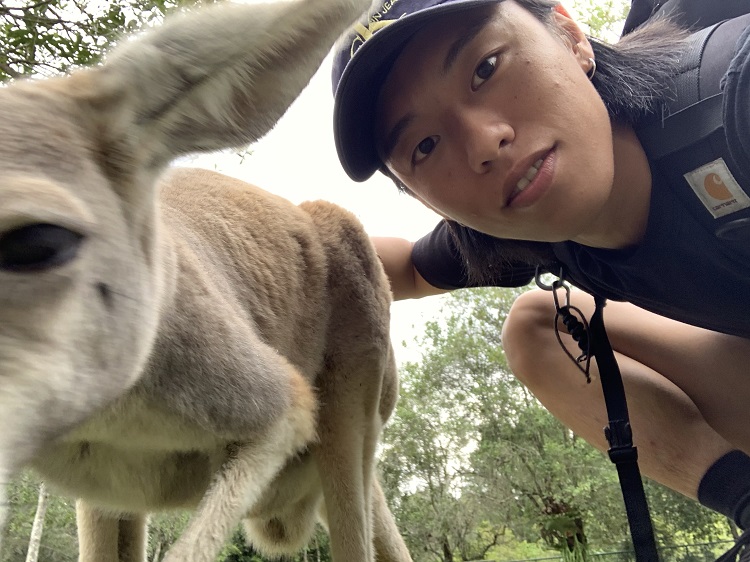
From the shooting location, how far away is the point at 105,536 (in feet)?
4.93

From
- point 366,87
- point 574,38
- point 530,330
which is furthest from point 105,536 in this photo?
point 574,38

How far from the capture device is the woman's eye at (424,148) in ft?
4.64

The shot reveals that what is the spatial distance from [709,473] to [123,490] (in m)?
1.63

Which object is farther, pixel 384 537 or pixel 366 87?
pixel 384 537

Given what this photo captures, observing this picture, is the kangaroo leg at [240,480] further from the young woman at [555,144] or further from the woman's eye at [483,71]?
the woman's eye at [483,71]

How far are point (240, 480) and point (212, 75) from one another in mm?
776

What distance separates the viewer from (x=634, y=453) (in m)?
1.49

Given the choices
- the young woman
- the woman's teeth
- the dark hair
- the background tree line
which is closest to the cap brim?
the young woman

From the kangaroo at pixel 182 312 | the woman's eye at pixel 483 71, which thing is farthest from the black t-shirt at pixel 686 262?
the kangaroo at pixel 182 312

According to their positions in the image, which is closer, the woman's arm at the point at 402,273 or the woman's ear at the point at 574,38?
the woman's ear at the point at 574,38

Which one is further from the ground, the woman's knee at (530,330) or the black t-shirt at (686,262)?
the woman's knee at (530,330)

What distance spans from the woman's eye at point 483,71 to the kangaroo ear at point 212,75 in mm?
459

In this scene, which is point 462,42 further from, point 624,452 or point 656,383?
point 656,383

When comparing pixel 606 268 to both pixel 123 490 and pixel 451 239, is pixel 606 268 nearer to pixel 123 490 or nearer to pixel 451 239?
pixel 451 239
